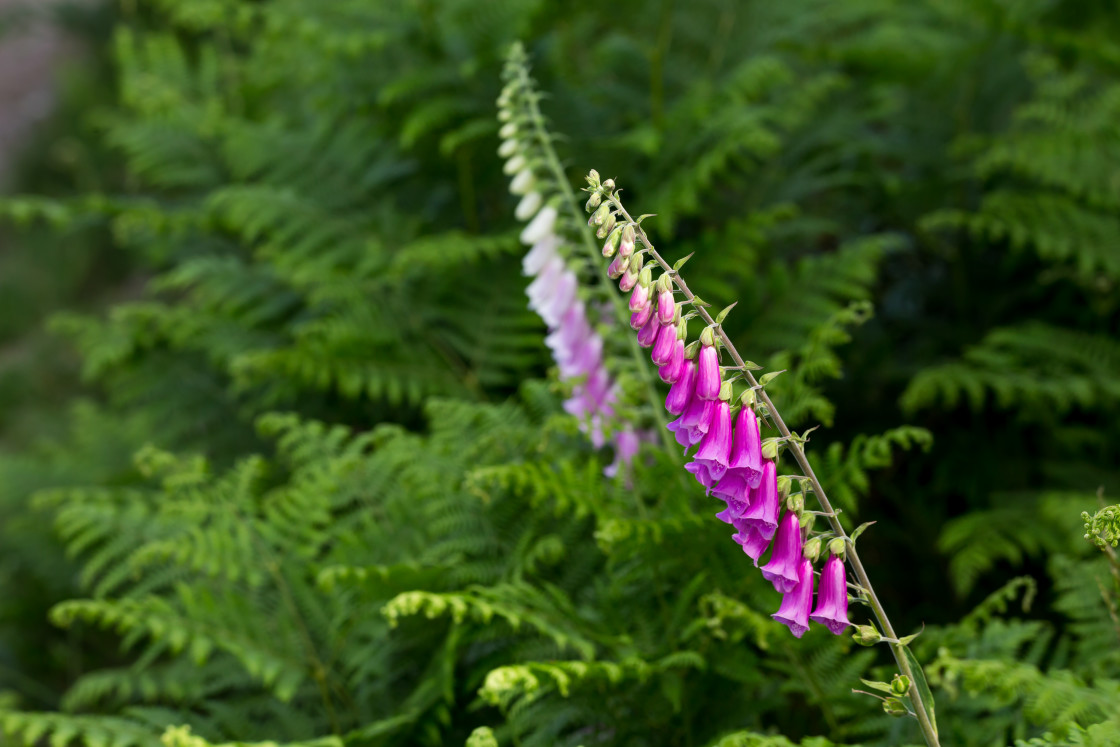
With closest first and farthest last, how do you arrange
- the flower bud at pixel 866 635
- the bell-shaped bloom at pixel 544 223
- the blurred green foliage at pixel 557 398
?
the flower bud at pixel 866 635, the blurred green foliage at pixel 557 398, the bell-shaped bloom at pixel 544 223

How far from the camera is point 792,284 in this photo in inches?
107

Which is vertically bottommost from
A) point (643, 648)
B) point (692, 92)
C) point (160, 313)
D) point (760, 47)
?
point (643, 648)

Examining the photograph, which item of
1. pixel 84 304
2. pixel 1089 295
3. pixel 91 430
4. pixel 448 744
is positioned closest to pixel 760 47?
pixel 1089 295

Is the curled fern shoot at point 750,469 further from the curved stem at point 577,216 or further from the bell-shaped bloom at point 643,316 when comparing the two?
the curved stem at point 577,216

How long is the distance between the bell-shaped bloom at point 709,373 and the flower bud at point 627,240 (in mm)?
176

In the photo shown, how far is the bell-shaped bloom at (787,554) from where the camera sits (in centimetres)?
127

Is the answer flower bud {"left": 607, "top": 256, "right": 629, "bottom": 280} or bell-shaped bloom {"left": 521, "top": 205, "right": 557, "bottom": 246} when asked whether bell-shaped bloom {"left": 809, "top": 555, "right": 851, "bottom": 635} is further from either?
bell-shaped bloom {"left": 521, "top": 205, "right": 557, "bottom": 246}

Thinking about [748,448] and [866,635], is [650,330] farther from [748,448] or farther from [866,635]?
[866,635]

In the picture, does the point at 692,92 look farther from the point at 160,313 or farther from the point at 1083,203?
the point at 160,313

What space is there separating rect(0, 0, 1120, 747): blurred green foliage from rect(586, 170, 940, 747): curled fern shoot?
0.33 m

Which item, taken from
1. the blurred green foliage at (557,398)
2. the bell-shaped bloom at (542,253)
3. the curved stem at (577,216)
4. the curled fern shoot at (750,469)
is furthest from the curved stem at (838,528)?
the bell-shaped bloom at (542,253)

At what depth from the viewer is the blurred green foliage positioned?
186 cm

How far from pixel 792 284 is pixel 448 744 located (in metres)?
1.62

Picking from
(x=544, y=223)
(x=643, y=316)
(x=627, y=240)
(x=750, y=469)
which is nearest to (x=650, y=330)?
(x=643, y=316)
